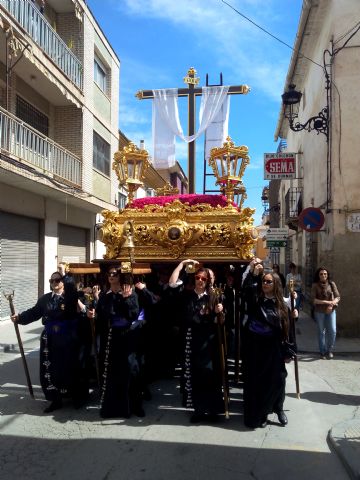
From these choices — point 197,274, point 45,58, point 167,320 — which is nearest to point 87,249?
point 45,58

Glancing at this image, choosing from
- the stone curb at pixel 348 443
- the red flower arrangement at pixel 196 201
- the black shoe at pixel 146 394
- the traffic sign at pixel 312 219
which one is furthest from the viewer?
the traffic sign at pixel 312 219

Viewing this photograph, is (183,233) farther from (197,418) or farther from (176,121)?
(176,121)

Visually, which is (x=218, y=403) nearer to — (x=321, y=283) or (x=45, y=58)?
(x=321, y=283)

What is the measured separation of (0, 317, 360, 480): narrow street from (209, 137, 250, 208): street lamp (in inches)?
117

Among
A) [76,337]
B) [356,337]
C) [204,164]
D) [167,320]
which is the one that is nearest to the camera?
[76,337]

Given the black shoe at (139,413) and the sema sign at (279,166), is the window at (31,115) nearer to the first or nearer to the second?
the sema sign at (279,166)

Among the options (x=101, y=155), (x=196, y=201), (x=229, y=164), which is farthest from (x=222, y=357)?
(x=101, y=155)

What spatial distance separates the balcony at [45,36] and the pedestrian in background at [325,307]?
898cm

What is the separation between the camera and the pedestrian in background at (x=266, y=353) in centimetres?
459

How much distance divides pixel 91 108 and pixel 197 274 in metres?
11.7

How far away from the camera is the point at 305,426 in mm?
4660

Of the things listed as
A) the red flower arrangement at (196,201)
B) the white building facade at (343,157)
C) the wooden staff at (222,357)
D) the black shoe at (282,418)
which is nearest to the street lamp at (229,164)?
the red flower arrangement at (196,201)

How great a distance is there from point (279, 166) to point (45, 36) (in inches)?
298

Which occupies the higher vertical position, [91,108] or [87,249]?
[91,108]
